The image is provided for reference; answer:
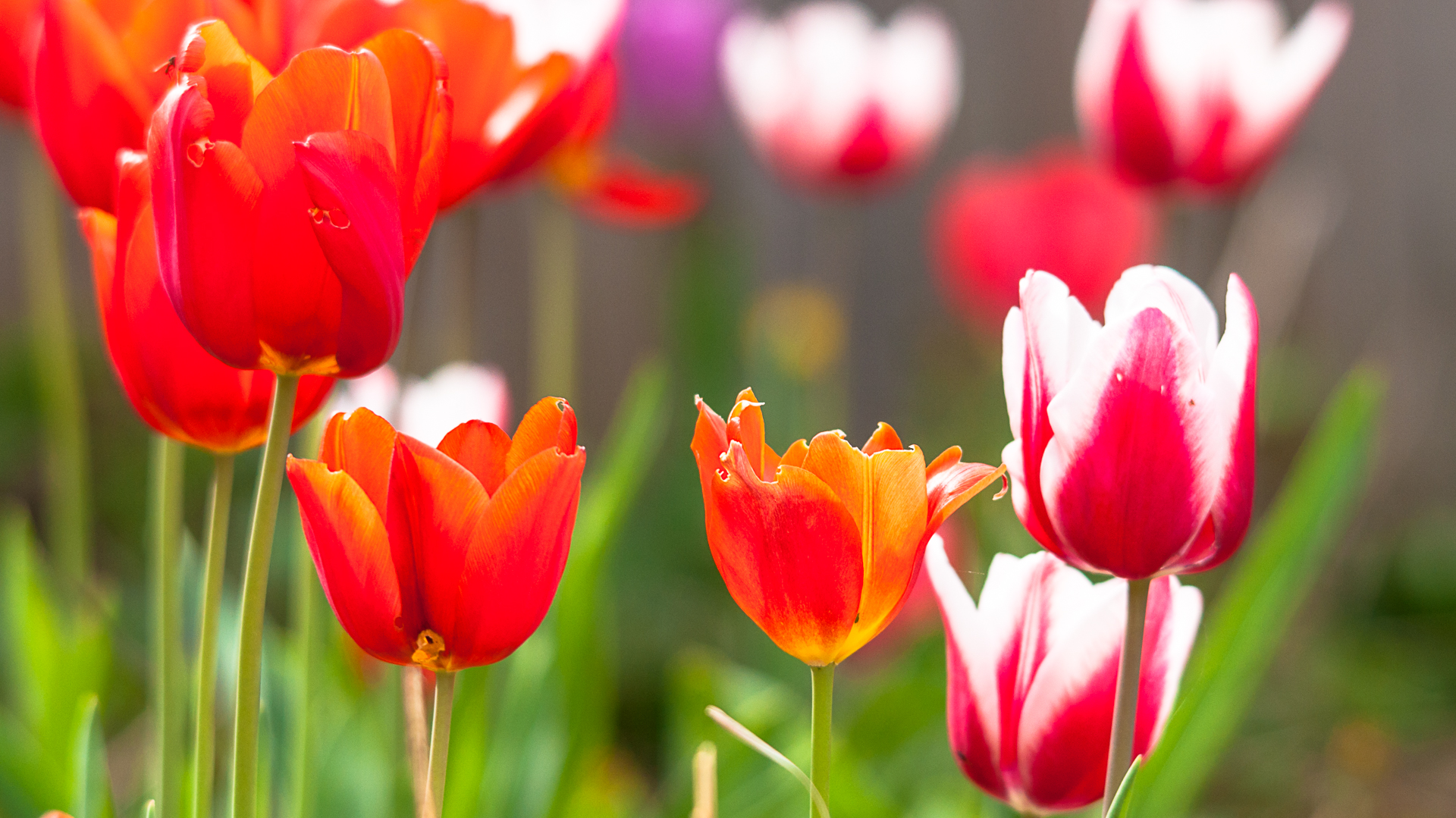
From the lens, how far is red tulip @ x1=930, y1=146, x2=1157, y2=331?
1441 mm

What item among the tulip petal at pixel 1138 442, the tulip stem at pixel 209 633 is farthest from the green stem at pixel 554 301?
the tulip petal at pixel 1138 442

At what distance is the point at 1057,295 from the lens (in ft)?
1.02

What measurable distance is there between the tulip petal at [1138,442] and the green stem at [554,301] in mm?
652

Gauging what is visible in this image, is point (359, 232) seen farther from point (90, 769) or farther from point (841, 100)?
point (841, 100)

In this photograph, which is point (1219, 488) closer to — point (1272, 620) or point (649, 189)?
point (1272, 620)

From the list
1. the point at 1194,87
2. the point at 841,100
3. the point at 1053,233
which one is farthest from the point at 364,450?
the point at 1053,233

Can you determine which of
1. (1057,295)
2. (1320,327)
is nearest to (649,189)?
(1057,295)

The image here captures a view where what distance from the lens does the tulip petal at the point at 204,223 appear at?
284mm

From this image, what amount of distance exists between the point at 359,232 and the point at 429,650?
102 mm

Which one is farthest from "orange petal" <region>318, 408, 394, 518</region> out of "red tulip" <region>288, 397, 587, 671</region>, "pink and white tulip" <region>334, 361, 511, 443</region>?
"pink and white tulip" <region>334, 361, 511, 443</region>

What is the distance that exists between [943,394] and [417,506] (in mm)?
1706

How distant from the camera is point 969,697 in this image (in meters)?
0.36

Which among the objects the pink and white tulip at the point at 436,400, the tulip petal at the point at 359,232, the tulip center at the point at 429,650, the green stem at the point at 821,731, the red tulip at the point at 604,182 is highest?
the tulip petal at the point at 359,232

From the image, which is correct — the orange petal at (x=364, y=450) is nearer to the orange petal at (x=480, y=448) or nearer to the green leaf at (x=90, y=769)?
the orange petal at (x=480, y=448)
